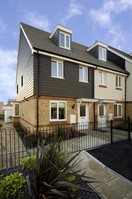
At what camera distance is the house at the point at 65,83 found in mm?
9375

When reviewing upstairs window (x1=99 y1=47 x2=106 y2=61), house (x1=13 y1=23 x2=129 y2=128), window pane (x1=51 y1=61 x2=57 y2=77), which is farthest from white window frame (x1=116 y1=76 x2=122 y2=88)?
window pane (x1=51 y1=61 x2=57 y2=77)

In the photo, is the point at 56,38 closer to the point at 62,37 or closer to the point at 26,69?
the point at 62,37

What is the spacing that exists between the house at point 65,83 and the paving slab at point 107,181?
12.9 feet

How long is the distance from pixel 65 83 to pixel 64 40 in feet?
14.1

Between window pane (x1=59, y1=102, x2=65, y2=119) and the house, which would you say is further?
window pane (x1=59, y1=102, x2=65, y2=119)

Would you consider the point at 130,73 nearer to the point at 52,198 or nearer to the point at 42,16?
the point at 42,16

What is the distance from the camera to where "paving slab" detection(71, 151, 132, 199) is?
3.46 m

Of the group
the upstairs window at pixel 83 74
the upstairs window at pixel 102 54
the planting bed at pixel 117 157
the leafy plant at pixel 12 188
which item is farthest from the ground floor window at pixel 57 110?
the upstairs window at pixel 102 54

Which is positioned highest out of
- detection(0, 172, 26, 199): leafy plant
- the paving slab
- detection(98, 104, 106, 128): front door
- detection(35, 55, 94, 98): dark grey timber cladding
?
detection(35, 55, 94, 98): dark grey timber cladding

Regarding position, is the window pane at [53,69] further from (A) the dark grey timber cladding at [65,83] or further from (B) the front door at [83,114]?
(B) the front door at [83,114]

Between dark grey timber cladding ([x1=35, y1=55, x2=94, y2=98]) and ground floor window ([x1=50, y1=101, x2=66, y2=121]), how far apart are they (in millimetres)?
710

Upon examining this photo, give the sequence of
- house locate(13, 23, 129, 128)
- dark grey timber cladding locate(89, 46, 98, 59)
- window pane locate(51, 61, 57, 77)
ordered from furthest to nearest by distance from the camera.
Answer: dark grey timber cladding locate(89, 46, 98, 59) → window pane locate(51, 61, 57, 77) → house locate(13, 23, 129, 128)

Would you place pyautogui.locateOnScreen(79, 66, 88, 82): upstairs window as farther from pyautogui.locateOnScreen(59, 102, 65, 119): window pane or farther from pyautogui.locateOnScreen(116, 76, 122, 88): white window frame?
pyautogui.locateOnScreen(116, 76, 122, 88): white window frame

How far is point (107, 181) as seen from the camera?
3.98 metres
